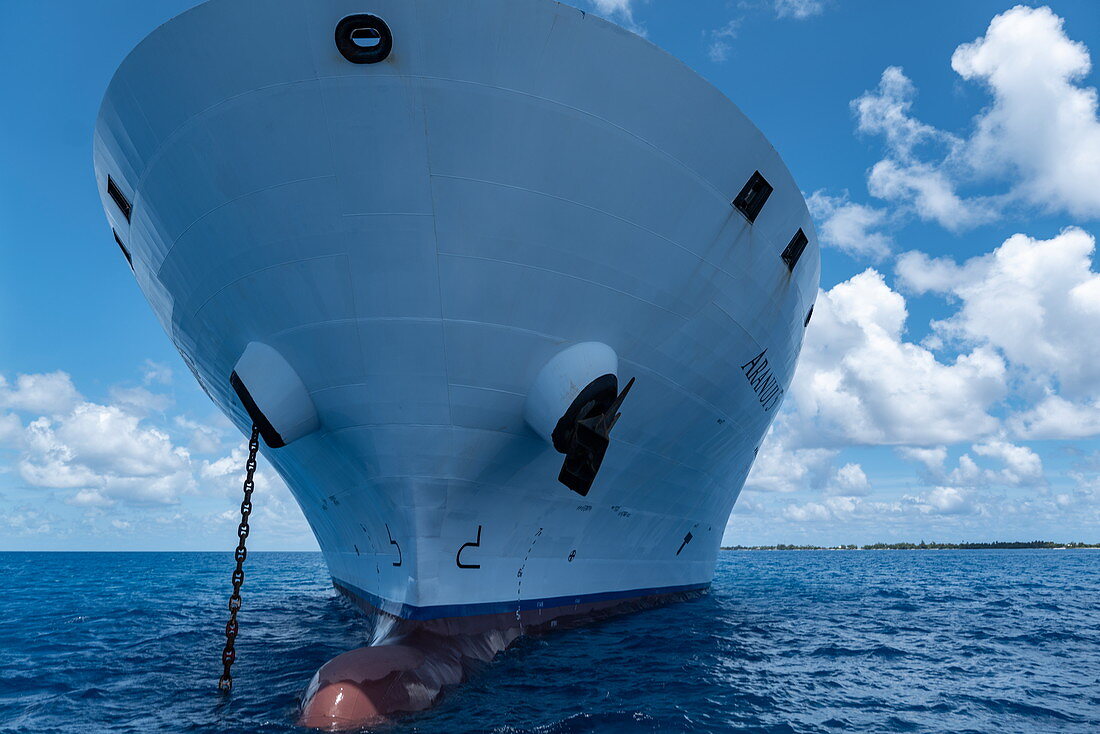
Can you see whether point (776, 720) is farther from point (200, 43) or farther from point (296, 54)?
point (200, 43)

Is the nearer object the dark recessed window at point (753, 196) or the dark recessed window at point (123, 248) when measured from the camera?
the dark recessed window at point (753, 196)

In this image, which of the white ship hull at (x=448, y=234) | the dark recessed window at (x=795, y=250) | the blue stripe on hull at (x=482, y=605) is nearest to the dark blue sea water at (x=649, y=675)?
the blue stripe on hull at (x=482, y=605)

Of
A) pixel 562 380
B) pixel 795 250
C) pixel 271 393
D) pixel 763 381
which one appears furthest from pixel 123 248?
pixel 763 381

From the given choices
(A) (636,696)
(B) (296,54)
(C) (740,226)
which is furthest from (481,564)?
(B) (296,54)

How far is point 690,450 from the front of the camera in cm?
1011

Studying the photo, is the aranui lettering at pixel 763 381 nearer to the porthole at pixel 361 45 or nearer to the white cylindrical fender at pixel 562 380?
the white cylindrical fender at pixel 562 380

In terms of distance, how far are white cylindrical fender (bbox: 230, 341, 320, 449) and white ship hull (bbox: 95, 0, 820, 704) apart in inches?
7.5

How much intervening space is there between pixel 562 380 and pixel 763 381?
5570mm

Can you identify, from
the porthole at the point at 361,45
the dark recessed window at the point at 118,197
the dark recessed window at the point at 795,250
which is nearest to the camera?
the porthole at the point at 361,45

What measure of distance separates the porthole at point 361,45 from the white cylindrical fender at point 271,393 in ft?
11.3

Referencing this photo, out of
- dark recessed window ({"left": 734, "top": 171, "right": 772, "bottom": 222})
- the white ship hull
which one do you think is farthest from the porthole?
dark recessed window ({"left": 734, "top": 171, "right": 772, "bottom": 222})

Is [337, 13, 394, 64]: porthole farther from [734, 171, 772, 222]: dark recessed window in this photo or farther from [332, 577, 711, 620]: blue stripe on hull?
[332, 577, 711, 620]: blue stripe on hull

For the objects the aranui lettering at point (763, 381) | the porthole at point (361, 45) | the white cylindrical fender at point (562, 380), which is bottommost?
the white cylindrical fender at point (562, 380)

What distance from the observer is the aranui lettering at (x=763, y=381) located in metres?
9.95
